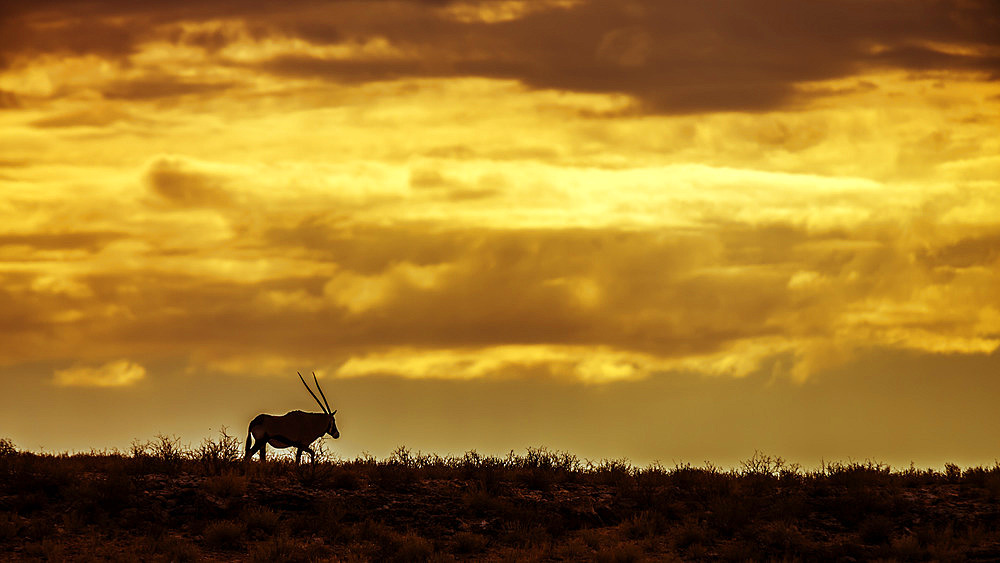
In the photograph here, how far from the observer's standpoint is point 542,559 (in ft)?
81.6

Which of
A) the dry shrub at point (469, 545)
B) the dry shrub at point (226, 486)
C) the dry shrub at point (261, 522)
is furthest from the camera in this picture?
the dry shrub at point (226, 486)

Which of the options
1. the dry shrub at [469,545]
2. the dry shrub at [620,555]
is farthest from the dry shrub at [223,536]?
the dry shrub at [620,555]

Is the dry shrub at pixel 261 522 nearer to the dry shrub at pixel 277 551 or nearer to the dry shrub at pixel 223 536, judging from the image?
the dry shrub at pixel 223 536

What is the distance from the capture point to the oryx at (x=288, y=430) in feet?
101

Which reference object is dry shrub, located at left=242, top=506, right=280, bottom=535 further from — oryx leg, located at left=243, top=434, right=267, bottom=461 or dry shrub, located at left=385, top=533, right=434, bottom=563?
oryx leg, located at left=243, top=434, right=267, bottom=461

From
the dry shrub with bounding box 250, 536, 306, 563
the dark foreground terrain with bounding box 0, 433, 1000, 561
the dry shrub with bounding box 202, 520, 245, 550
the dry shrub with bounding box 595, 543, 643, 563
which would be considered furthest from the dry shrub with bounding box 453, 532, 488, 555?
the dry shrub with bounding box 202, 520, 245, 550

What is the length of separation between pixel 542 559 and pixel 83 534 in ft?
32.4

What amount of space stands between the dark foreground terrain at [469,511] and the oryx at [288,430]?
5.04 ft

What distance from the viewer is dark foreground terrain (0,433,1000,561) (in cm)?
2492

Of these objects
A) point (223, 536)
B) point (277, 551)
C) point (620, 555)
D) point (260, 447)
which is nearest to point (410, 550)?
point (277, 551)

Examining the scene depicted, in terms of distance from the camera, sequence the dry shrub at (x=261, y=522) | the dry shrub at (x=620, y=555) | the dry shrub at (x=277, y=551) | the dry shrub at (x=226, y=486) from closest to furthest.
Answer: the dry shrub at (x=277, y=551)
the dry shrub at (x=620, y=555)
the dry shrub at (x=261, y=522)
the dry shrub at (x=226, y=486)

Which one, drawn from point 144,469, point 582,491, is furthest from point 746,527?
point 144,469

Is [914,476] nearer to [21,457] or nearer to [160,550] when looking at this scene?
[160,550]

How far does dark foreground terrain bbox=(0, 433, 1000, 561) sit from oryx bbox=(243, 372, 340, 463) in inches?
60.5
